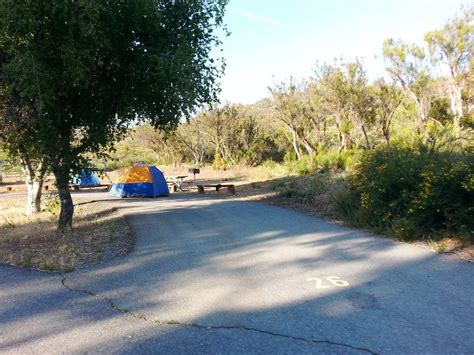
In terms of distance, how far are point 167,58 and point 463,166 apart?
6249 mm

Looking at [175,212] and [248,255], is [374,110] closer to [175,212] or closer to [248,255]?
[175,212]

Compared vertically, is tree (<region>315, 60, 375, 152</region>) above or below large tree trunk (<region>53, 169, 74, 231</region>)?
above

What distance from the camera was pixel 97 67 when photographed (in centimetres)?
1051

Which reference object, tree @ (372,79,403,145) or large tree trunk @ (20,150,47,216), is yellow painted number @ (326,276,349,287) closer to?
large tree trunk @ (20,150,47,216)

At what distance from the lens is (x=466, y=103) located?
26.5 m

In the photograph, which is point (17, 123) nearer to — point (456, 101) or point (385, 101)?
point (385, 101)

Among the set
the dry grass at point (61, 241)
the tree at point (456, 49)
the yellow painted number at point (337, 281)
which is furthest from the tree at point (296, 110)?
the yellow painted number at point (337, 281)

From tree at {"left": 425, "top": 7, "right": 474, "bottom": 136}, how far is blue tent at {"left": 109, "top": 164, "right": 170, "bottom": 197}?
52.8 feet

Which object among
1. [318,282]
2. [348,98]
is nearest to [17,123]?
[318,282]

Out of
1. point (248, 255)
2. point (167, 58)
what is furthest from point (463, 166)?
point (167, 58)

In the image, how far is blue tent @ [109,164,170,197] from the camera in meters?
21.2

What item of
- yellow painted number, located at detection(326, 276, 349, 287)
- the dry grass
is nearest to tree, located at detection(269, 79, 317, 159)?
the dry grass

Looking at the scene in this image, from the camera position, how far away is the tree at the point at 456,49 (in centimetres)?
2425

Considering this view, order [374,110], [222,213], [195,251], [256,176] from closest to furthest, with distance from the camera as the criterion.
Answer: [195,251] → [222,213] → [374,110] → [256,176]
